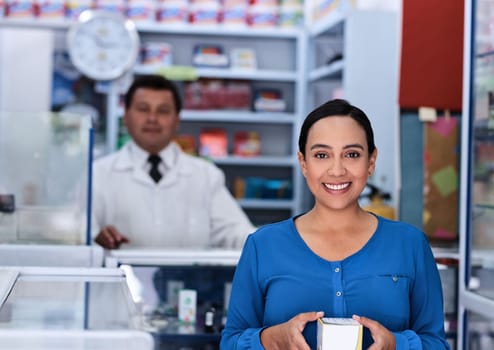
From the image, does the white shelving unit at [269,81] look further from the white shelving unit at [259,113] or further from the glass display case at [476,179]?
the glass display case at [476,179]

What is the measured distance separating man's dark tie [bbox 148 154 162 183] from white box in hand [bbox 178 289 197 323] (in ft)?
3.27

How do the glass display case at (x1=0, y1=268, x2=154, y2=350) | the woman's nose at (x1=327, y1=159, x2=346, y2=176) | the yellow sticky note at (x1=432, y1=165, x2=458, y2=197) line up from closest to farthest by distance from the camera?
the glass display case at (x1=0, y1=268, x2=154, y2=350)
the woman's nose at (x1=327, y1=159, x2=346, y2=176)
the yellow sticky note at (x1=432, y1=165, x2=458, y2=197)

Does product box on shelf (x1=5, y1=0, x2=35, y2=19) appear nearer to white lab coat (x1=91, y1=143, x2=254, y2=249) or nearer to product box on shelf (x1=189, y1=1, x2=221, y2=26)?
Result: product box on shelf (x1=189, y1=1, x2=221, y2=26)

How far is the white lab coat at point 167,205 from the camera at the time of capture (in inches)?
156

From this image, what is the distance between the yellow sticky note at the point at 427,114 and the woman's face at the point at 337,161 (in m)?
1.92

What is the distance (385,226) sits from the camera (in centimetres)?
197

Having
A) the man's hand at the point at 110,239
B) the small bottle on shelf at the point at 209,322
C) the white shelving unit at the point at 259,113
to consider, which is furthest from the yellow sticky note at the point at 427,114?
the white shelving unit at the point at 259,113

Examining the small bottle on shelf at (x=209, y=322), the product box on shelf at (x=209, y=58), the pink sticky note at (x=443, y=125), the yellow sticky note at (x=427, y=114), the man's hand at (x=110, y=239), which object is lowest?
the small bottle on shelf at (x=209, y=322)

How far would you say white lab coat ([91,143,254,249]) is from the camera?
396cm

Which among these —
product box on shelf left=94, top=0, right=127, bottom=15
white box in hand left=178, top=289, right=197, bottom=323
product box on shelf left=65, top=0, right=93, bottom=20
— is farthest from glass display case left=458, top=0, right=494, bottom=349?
product box on shelf left=65, top=0, right=93, bottom=20

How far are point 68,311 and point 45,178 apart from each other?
51.9 inches

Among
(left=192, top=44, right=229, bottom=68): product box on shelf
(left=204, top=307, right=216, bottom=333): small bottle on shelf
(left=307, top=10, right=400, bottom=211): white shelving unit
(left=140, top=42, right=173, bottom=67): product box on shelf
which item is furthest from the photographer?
(left=192, top=44, right=229, bottom=68): product box on shelf

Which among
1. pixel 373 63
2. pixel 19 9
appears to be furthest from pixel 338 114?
pixel 19 9

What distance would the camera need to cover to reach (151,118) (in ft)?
13.0
